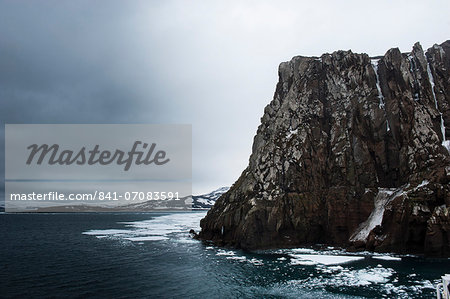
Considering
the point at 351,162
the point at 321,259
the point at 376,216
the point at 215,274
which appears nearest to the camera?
the point at 215,274

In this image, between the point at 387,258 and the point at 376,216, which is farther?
the point at 376,216

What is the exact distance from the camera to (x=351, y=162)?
6450 cm

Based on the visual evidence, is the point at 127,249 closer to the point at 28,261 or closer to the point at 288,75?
the point at 28,261

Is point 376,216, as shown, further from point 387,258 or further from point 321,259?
point 321,259

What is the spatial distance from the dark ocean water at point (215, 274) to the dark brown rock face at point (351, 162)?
610cm

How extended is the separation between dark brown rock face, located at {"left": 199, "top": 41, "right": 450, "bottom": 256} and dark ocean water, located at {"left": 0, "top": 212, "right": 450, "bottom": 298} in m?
6.10

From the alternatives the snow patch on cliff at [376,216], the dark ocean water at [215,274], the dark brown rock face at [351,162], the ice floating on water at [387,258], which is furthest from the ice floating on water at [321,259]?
the snow patch on cliff at [376,216]

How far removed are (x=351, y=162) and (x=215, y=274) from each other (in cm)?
3810

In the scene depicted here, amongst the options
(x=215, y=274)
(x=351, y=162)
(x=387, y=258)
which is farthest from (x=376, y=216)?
(x=215, y=274)

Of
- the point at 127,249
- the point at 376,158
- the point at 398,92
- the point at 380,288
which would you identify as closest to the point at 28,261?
the point at 127,249

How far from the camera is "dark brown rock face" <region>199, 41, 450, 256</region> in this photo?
5569cm

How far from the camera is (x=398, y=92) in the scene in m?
67.2

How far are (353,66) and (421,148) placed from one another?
77.3ft

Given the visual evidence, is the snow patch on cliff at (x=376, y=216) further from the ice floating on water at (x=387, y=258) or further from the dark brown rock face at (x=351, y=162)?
the ice floating on water at (x=387, y=258)
